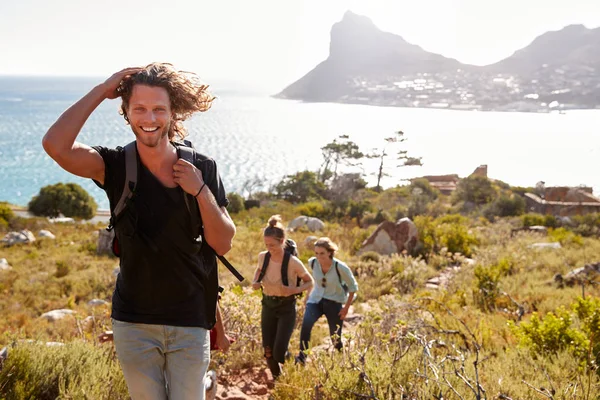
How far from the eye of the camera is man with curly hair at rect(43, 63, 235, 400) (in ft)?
Result: 6.56

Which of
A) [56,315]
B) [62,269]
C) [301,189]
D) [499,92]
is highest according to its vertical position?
[499,92]

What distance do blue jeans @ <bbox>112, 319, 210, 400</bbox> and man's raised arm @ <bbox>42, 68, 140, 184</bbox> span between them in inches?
25.8

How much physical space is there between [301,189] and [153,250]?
35144mm

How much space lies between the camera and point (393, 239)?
535 inches

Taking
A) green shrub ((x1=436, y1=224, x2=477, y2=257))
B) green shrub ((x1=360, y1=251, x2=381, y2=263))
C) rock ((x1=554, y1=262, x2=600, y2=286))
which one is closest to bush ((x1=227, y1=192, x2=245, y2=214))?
green shrub ((x1=436, y1=224, x2=477, y2=257))

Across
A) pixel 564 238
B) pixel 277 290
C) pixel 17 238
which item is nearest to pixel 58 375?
pixel 277 290

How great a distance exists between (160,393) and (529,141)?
91.5 meters

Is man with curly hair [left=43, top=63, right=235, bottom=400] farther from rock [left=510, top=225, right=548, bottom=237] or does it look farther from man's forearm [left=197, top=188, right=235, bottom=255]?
rock [left=510, top=225, right=548, bottom=237]

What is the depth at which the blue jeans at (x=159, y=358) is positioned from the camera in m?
2.02

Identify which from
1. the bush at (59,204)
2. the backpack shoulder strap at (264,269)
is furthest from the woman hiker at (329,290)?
the bush at (59,204)

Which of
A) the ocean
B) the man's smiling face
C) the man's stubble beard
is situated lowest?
the ocean

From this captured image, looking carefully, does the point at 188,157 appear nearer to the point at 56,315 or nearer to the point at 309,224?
the point at 56,315

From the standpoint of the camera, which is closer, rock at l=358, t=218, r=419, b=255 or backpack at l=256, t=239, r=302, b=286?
backpack at l=256, t=239, r=302, b=286

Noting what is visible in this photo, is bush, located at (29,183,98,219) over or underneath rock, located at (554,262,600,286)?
underneath
